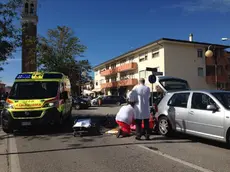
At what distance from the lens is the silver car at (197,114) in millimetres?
6406

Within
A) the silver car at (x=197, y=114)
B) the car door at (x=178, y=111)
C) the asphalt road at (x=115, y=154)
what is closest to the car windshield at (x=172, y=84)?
the silver car at (x=197, y=114)

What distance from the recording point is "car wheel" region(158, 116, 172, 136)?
325 inches

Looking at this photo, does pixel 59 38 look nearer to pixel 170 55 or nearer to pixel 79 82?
pixel 79 82

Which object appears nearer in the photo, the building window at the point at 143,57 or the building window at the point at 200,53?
the building window at the point at 200,53

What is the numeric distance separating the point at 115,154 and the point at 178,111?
109 inches

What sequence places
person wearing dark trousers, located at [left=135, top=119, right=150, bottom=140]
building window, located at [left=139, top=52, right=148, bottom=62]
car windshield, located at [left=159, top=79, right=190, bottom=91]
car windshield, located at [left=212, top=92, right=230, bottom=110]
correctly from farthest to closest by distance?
building window, located at [left=139, top=52, right=148, bottom=62]
car windshield, located at [left=159, top=79, right=190, bottom=91]
person wearing dark trousers, located at [left=135, top=119, right=150, bottom=140]
car windshield, located at [left=212, top=92, right=230, bottom=110]

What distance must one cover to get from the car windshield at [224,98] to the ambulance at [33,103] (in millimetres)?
5655

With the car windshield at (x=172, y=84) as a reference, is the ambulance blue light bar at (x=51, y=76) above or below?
above

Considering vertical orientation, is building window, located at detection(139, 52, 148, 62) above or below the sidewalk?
above

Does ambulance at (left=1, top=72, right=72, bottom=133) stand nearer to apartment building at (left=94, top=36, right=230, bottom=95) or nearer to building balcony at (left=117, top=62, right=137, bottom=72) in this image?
apartment building at (left=94, top=36, right=230, bottom=95)

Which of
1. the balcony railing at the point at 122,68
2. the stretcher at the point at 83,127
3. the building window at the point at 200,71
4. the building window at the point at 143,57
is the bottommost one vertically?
the stretcher at the point at 83,127

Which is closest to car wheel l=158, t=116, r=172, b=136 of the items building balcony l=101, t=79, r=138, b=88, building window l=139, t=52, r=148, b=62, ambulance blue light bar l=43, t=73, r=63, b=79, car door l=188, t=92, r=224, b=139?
car door l=188, t=92, r=224, b=139

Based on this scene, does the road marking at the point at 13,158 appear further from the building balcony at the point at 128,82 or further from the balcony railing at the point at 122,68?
the balcony railing at the point at 122,68

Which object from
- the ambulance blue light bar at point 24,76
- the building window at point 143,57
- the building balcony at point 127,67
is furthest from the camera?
the building balcony at point 127,67
